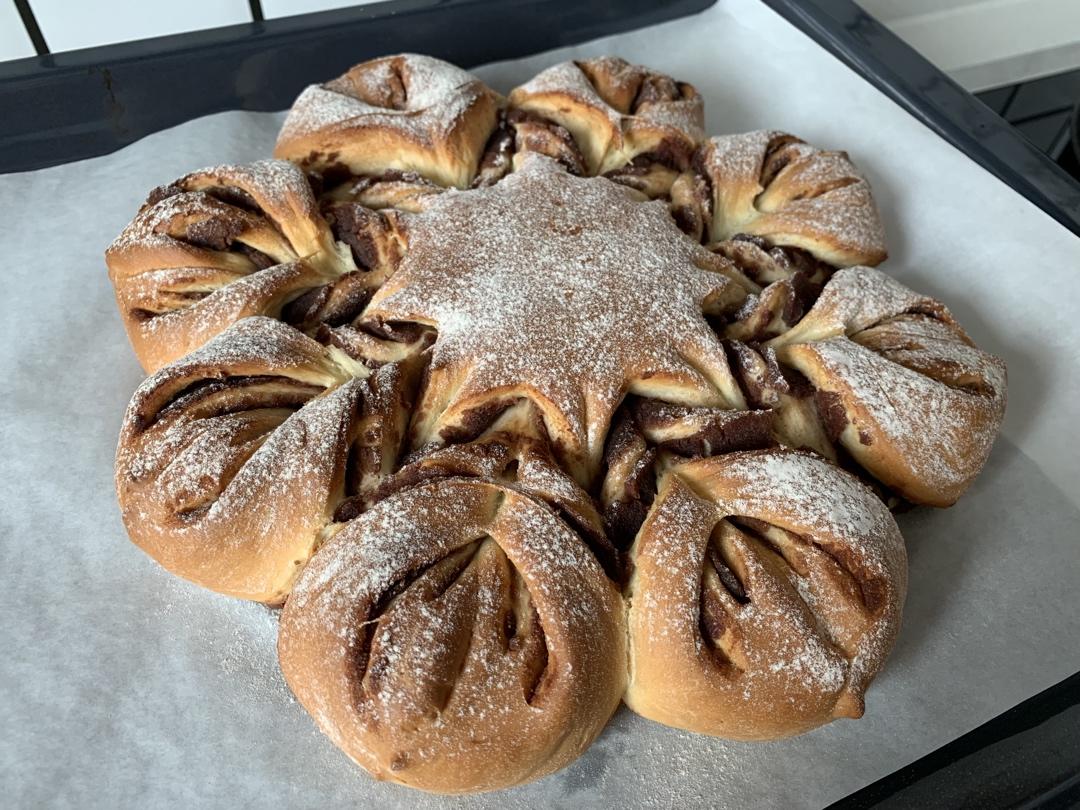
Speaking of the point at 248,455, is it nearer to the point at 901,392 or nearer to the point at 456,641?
the point at 456,641

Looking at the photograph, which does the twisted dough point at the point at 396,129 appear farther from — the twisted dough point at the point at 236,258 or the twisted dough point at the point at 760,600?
the twisted dough point at the point at 760,600

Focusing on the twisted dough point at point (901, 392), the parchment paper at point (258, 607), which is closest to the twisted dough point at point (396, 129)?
the parchment paper at point (258, 607)

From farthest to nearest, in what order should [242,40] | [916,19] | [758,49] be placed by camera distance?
[916,19], [758,49], [242,40]

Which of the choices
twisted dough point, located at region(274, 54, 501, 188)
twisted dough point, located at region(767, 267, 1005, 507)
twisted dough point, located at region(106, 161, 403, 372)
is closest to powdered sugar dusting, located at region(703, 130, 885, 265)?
twisted dough point, located at region(767, 267, 1005, 507)

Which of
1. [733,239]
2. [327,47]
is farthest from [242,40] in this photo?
[733,239]

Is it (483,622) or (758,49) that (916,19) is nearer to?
(758,49)

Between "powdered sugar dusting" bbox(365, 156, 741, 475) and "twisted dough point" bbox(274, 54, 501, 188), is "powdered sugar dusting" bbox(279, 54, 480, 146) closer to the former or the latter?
"twisted dough point" bbox(274, 54, 501, 188)
